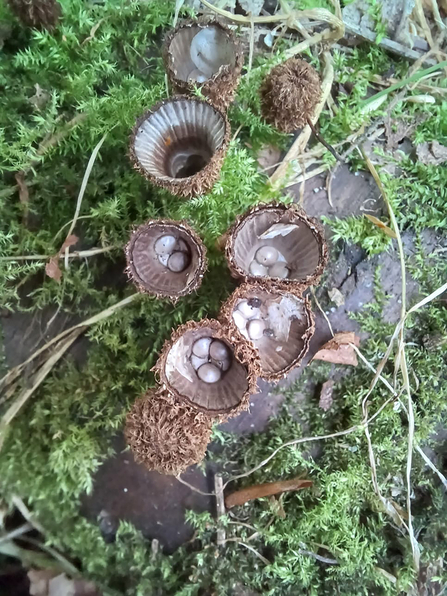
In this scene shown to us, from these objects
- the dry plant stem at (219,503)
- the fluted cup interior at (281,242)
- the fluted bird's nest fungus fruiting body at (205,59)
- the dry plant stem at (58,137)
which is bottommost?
the dry plant stem at (219,503)

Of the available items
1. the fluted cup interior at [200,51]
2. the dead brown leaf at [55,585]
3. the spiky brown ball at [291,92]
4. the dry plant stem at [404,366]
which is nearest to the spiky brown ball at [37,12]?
the fluted cup interior at [200,51]

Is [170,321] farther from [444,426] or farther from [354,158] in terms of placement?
[444,426]

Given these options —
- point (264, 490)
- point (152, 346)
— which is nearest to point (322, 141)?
point (152, 346)

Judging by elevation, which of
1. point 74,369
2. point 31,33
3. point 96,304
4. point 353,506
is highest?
point 31,33

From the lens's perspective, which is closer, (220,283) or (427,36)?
(220,283)

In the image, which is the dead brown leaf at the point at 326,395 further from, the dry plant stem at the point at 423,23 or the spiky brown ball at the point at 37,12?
the spiky brown ball at the point at 37,12

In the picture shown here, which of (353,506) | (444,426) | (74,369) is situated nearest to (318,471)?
(353,506)

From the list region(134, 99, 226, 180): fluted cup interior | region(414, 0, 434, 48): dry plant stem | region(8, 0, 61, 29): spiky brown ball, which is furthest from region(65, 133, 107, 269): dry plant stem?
region(414, 0, 434, 48): dry plant stem
